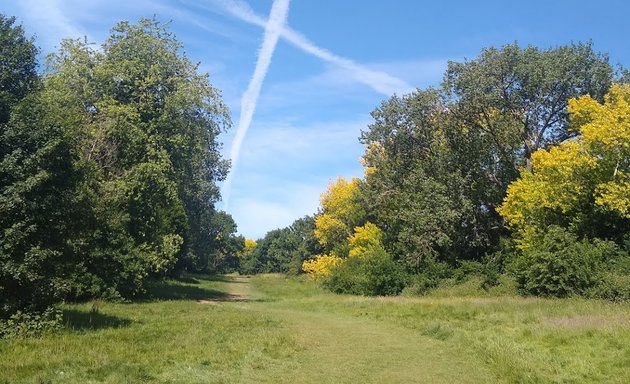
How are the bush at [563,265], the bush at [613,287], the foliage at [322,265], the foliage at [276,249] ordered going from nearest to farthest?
1. the bush at [613,287]
2. the bush at [563,265]
3. the foliage at [322,265]
4. the foliage at [276,249]

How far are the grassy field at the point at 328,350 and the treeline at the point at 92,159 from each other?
2.45 metres

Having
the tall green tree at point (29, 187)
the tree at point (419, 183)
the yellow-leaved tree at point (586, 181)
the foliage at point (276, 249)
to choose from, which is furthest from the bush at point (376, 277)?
the foliage at point (276, 249)

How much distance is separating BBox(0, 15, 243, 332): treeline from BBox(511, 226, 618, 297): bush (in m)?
22.1

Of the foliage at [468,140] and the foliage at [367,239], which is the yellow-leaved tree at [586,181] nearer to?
the foliage at [468,140]

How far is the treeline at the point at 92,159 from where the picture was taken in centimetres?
1461

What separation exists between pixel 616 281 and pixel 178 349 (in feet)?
75.1

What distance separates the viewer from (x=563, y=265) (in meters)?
28.8

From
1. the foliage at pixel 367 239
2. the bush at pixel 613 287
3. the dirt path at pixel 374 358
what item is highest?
the foliage at pixel 367 239

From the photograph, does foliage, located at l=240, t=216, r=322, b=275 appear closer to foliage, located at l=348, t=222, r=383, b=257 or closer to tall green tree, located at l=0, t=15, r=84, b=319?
foliage, located at l=348, t=222, r=383, b=257

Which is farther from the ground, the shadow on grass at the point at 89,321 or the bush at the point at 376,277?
the bush at the point at 376,277

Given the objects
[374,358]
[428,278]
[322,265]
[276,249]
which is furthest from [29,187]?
[276,249]

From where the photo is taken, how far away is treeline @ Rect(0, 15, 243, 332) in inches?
575

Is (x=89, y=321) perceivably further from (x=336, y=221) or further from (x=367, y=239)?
(x=336, y=221)

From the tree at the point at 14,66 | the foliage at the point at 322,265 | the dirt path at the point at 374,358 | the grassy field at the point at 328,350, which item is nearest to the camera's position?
the grassy field at the point at 328,350
